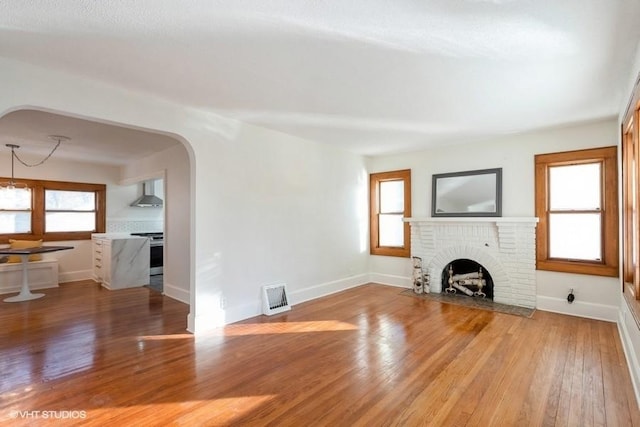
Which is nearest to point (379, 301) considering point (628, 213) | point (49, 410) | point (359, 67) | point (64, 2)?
point (628, 213)

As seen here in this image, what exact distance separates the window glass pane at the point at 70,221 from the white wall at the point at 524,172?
20.3 feet

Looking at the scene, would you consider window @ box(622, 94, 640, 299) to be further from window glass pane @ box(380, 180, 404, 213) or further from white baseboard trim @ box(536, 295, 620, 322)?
window glass pane @ box(380, 180, 404, 213)

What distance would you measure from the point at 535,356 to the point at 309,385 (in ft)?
6.82

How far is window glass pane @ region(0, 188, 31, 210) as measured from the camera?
5811 mm

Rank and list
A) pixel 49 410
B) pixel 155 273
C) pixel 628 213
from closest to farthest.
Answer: pixel 49 410, pixel 628 213, pixel 155 273

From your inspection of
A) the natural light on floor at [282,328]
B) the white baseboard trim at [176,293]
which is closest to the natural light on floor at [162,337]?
the natural light on floor at [282,328]

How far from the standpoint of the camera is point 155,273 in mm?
7027

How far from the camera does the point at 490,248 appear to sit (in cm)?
478

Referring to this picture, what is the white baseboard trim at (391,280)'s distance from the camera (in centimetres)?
570

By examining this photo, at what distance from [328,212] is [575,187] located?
3.40m

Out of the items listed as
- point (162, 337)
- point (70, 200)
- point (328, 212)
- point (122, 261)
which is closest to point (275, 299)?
point (162, 337)

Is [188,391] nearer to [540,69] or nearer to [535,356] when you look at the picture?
[535,356]

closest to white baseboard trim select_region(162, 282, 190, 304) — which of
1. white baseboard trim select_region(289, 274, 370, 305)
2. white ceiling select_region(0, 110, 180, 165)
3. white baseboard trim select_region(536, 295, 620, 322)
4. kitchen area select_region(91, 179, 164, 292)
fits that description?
kitchen area select_region(91, 179, 164, 292)

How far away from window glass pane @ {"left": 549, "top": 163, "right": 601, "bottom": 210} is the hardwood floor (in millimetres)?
1448
